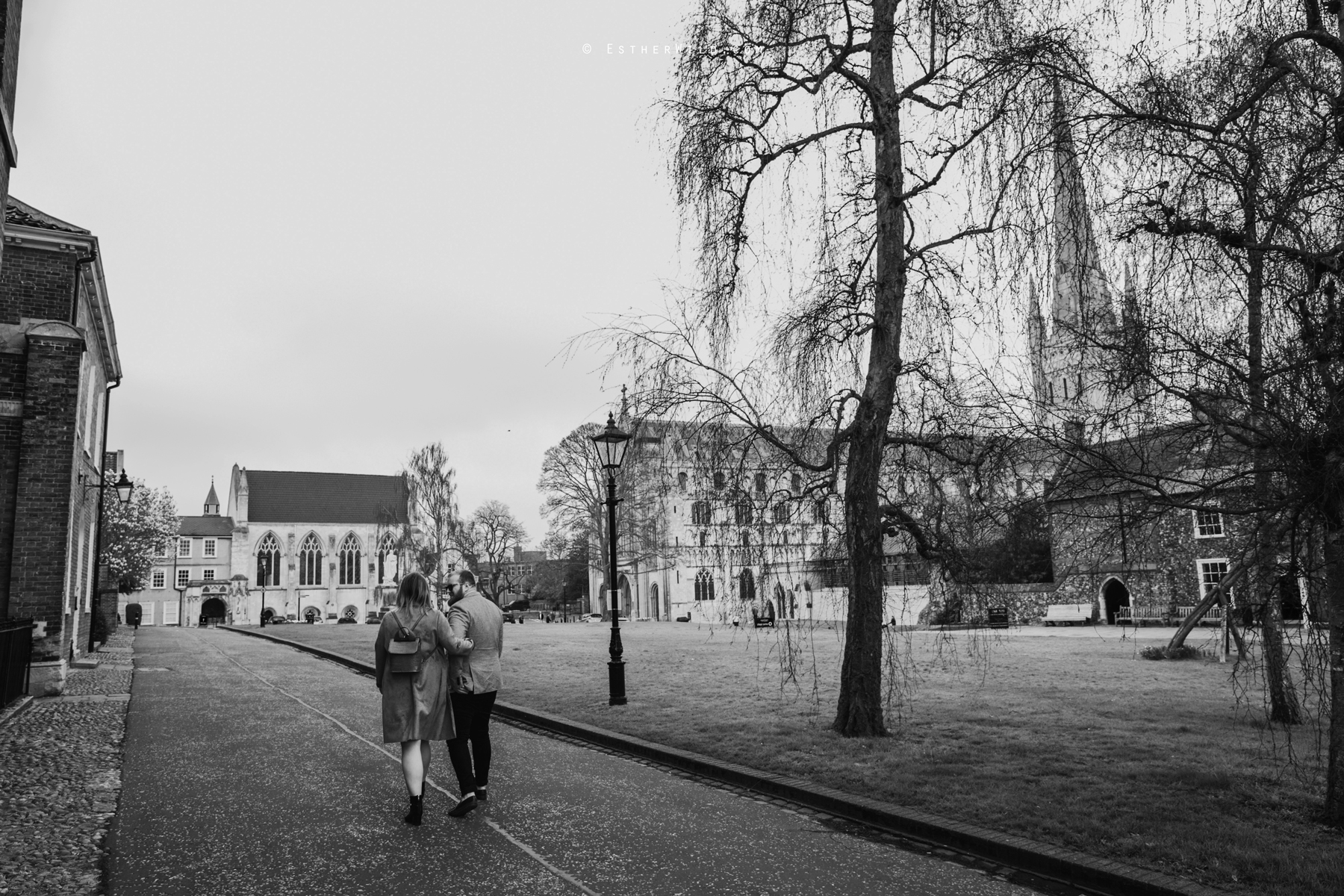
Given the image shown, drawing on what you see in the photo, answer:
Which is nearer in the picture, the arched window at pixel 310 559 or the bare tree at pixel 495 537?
the bare tree at pixel 495 537

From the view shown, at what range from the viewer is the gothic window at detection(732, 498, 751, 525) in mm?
10531

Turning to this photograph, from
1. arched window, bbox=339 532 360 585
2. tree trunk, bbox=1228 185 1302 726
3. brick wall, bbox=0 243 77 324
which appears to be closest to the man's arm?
tree trunk, bbox=1228 185 1302 726

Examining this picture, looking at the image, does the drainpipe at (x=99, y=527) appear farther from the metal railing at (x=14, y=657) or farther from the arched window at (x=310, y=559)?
the arched window at (x=310, y=559)

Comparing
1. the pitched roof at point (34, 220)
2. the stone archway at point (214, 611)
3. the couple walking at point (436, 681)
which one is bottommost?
the stone archway at point (214, 611)

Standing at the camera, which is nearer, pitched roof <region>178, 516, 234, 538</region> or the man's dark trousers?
the man's dark trousers

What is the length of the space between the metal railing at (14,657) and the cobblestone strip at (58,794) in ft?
1.40

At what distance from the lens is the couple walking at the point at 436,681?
708cm

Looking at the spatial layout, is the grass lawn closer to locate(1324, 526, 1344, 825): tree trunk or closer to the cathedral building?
locate(1324, 526, 1344, 825): tree trunk

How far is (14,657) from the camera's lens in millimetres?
14070

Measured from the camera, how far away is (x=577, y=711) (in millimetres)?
13328

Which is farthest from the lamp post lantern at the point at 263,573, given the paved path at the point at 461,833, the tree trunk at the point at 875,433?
the tree trunk at the point at 875,433

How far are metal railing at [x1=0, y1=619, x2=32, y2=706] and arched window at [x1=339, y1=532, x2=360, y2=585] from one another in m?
78.9

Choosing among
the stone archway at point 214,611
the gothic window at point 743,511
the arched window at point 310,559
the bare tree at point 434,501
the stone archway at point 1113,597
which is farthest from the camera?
the arched window at point 310,559

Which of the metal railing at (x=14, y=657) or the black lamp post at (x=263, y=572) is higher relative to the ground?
the black lamp post at (x=263, y=572)
